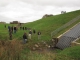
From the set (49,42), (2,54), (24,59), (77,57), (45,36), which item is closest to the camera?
(2,54)

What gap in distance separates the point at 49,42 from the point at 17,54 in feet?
78.5

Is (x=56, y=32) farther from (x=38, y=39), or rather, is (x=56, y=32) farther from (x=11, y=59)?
(x=11, y=59)

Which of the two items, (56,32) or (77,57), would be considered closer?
(77,57)

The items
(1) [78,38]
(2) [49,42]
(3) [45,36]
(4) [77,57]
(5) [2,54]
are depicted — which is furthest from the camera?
(3) [45,36]

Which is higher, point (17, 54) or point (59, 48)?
point (17, 54)

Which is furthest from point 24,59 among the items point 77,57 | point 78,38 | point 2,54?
point 78,38

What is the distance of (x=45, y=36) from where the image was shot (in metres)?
42.5

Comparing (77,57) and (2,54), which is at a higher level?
(2,54)

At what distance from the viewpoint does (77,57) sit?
2262cm

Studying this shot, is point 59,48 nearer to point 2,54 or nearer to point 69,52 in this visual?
point 69,52

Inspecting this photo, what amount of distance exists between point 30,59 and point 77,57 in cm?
706

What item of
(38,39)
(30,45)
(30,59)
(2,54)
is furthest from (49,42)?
(2,54)

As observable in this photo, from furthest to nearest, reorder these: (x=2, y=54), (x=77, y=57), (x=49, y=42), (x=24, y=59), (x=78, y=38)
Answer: (x=49, y=42), (x=78, y=38), (x=77, y=57), (x=24, y=59), (x=2, y=54)

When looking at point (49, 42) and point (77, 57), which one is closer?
point (77, 57)
